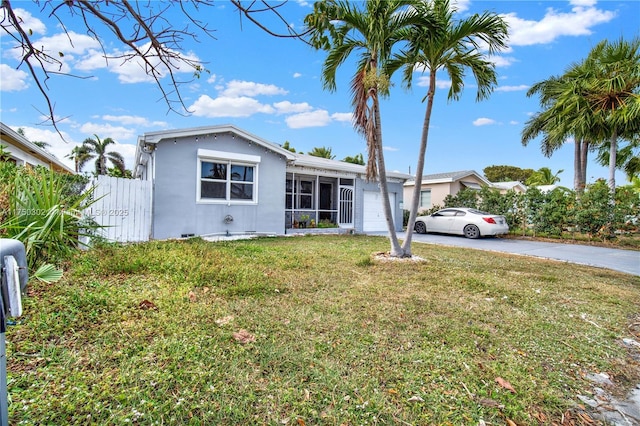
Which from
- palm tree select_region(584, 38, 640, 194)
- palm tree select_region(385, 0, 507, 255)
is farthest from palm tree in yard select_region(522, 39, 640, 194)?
palm tree select_region(385, 0, 507, 255)

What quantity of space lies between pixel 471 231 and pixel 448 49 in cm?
976

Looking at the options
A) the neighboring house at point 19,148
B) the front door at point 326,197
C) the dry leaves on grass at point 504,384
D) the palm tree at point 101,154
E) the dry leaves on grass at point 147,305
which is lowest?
the dry leaves on grass at point 504,384

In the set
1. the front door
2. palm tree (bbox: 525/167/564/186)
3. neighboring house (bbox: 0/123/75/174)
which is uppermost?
palm tree (bbox: 525/167/564/186)

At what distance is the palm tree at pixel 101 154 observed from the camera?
99.7ft

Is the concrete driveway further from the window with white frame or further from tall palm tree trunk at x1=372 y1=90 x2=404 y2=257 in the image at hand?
the window with white frame

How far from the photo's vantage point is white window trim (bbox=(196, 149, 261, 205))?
10883 millimetres

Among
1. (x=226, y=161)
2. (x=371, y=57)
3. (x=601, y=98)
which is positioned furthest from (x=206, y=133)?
(x=601, y=98)

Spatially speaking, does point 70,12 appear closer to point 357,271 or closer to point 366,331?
point 366,331

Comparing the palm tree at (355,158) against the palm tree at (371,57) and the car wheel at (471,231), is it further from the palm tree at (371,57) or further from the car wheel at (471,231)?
the palm tree at (371,57)

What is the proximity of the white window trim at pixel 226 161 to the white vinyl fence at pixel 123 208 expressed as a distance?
1599 mm

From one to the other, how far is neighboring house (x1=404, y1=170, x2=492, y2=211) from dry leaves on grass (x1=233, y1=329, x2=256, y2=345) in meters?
18.1

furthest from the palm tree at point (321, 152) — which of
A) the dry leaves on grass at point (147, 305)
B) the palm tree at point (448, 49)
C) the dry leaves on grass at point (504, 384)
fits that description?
the dry leaves on grass at point (504, 384)

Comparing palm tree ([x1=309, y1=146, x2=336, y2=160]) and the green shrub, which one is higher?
palm tree ([x1=309, y1=146, x2=336, y2=160])

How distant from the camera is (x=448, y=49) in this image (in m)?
7.23
